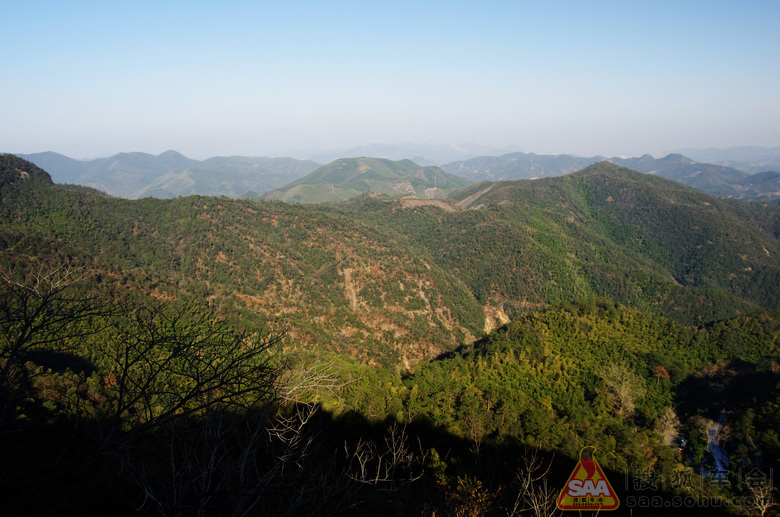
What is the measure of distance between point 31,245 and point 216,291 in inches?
764

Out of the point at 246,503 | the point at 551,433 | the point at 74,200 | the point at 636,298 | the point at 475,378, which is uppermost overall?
the point at 74,200

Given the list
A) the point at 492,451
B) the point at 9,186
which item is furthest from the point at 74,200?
the point at 492,451

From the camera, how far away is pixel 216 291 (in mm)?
50062

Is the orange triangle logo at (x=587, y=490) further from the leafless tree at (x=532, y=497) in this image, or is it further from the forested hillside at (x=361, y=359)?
the forested hillside at (x=361, y=359)

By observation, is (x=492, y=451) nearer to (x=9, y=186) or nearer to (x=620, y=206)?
(x=9, y=186)

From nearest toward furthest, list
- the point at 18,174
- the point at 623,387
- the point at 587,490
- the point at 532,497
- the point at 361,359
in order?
1. the point at 532,497
2. the point at 587,490
3. the point at 623,387
4. the point at 361,359
5. the point at 18,174

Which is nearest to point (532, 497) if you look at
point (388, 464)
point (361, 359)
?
point (388, 464)

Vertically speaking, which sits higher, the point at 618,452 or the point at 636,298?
the point at 618,452

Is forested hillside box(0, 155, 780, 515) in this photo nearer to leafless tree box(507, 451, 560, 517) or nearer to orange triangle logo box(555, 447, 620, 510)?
leafless tree box(507, 451, 560, 517)

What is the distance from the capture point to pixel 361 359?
4803 centimetres

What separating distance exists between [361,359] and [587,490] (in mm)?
36820

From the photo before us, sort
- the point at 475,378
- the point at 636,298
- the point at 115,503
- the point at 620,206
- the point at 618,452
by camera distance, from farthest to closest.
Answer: the point at 620,206 → the point at 636,298 → the point at 475,378 → the point at 618,452 → the point at 115,503

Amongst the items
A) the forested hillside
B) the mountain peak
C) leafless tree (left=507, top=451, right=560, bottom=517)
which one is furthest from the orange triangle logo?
the mountain peak

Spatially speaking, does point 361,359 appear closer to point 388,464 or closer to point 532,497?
point 388,464
